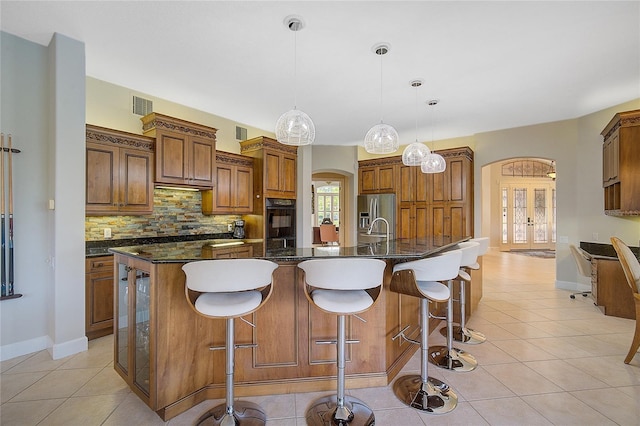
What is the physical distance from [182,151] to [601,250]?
6.08 meters

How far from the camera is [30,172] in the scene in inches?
113

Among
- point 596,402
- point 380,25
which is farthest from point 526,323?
point 380,25

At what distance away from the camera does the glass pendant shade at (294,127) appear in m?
2.63

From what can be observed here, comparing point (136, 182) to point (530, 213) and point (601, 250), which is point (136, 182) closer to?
point (601, 250)

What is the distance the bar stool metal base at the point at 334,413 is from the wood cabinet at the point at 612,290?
395 centimetres

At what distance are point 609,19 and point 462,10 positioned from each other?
1.31 meters

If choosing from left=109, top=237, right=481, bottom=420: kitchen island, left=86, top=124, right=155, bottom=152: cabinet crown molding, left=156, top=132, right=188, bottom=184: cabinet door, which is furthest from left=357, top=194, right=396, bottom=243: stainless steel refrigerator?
left=86, top=124, right=155, bottom=152: cabinet crown molding

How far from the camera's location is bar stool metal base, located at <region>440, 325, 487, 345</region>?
3.11m

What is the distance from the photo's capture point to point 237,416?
1911mm

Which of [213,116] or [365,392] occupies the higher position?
[213,116]

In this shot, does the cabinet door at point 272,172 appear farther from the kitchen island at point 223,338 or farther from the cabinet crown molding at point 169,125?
the kitchen island at point 223,338

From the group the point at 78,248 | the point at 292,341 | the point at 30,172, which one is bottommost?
the point at 292,341

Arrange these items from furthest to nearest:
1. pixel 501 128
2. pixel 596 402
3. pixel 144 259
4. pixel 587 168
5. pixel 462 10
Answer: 1. pixel 501 128
2. pixel 587 168
3. pixel 462 10
4. pixel 596 402
5. pixel 144 259

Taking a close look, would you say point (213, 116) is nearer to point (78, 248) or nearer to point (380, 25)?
point (78, 248)
